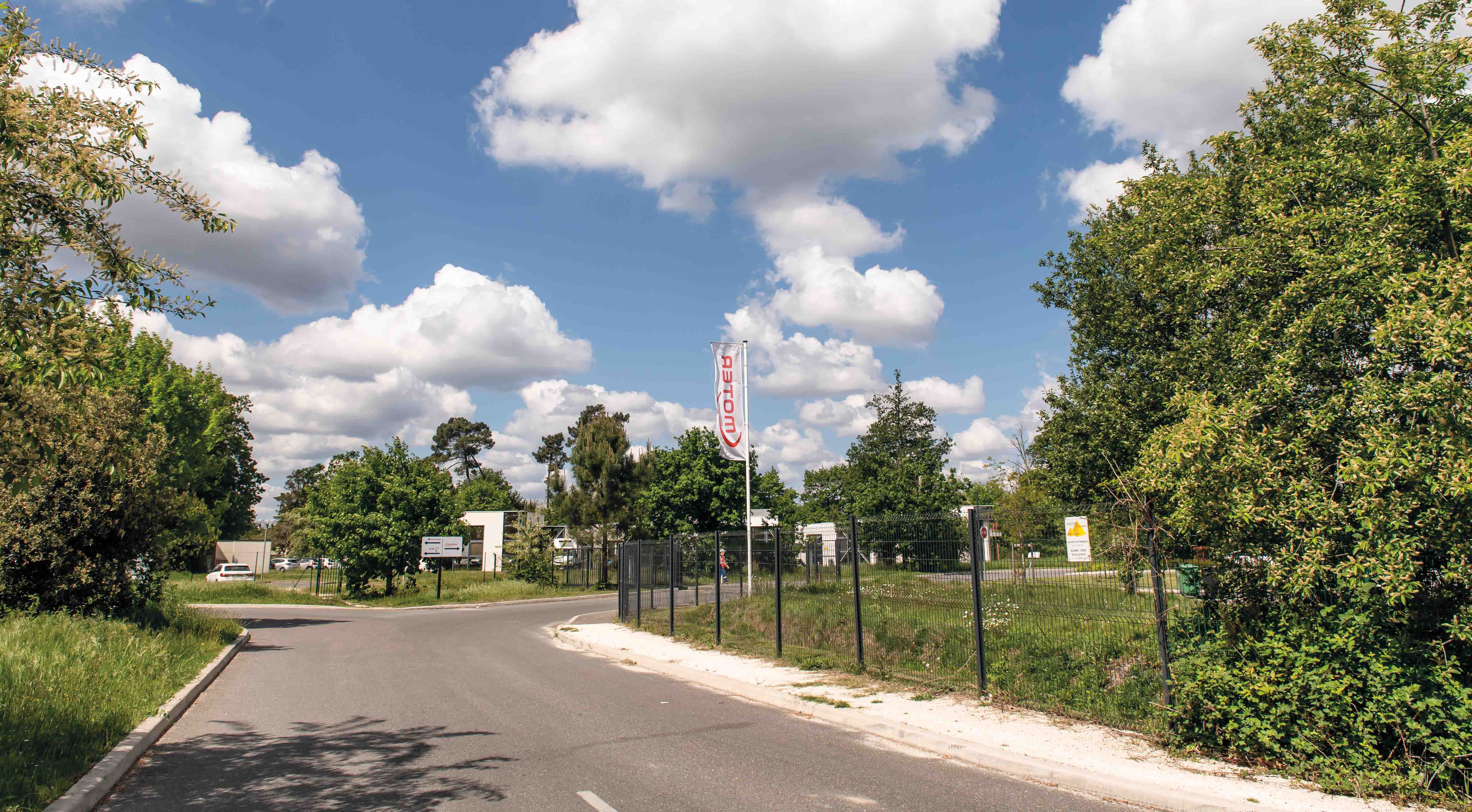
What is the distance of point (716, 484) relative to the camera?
1785 inches

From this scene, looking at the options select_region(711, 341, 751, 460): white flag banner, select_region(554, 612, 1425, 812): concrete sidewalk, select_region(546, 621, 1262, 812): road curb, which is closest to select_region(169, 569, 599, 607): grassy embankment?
select_region(711, 341, 751, 460): white flag banner

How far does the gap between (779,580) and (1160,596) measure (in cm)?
705

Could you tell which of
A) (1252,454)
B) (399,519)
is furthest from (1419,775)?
(399,519)

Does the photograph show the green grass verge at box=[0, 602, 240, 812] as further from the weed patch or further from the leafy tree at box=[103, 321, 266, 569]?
the weed patch

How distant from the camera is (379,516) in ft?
122

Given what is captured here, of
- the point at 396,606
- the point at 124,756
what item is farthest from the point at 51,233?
the point at 396,606

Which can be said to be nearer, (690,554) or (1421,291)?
(1421,291)

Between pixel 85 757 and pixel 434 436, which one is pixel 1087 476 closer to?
pixel 85 757

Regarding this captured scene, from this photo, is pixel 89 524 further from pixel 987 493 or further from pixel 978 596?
pixel 987 493

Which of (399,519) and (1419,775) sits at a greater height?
(399,519)

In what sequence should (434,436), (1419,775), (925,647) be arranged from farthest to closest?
1. (434,436)
2. (925,647)
3. (1419,775)

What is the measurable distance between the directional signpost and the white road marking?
107 feet

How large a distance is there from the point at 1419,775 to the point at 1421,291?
363 centimetres

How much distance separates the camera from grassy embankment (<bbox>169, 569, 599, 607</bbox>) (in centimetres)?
3669
